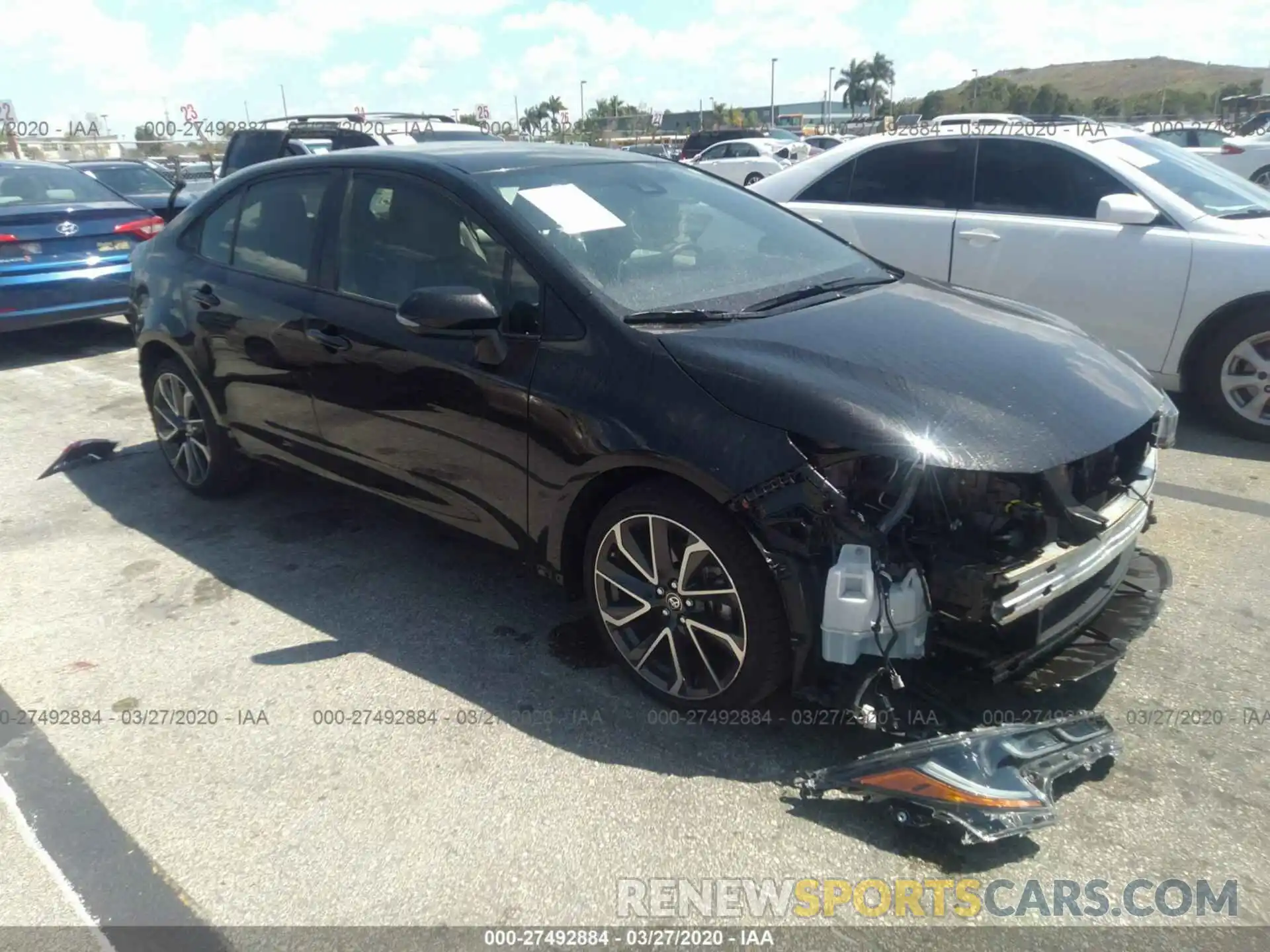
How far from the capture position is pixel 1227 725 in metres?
3.05

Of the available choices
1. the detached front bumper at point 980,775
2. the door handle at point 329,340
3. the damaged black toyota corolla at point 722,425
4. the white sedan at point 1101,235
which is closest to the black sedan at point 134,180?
the white sedan at point 1101,235

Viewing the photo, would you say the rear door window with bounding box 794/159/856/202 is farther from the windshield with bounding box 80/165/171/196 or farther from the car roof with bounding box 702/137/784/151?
the car roof with bounding box 702/137/784/151

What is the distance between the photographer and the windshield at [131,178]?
14539mm

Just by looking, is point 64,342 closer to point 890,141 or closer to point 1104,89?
point 890,141

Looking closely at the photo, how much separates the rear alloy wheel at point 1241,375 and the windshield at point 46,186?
Result: 29.0 feet

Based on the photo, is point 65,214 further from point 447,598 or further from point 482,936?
point 482,936

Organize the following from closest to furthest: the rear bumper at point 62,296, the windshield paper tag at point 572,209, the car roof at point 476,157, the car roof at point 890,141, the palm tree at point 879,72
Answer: the windshield paper tag at point 572,209 < the car roof at point 476,157 < the car roof at point 890,141 < the rear bumper at point 62,296 < the palm tree at point 879,72

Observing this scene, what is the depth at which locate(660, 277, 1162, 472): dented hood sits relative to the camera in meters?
2.72

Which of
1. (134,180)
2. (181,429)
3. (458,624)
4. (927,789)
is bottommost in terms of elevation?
(458,624)

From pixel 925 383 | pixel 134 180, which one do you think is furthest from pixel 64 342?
pixel 925 383

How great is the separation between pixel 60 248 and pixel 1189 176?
27.3ft

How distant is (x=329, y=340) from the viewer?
3.94 meters

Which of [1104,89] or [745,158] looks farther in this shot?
[1104,89]

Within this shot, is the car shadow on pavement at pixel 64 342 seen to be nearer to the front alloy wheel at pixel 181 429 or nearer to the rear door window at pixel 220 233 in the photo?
the front alloy wheel at pixel 181 429
